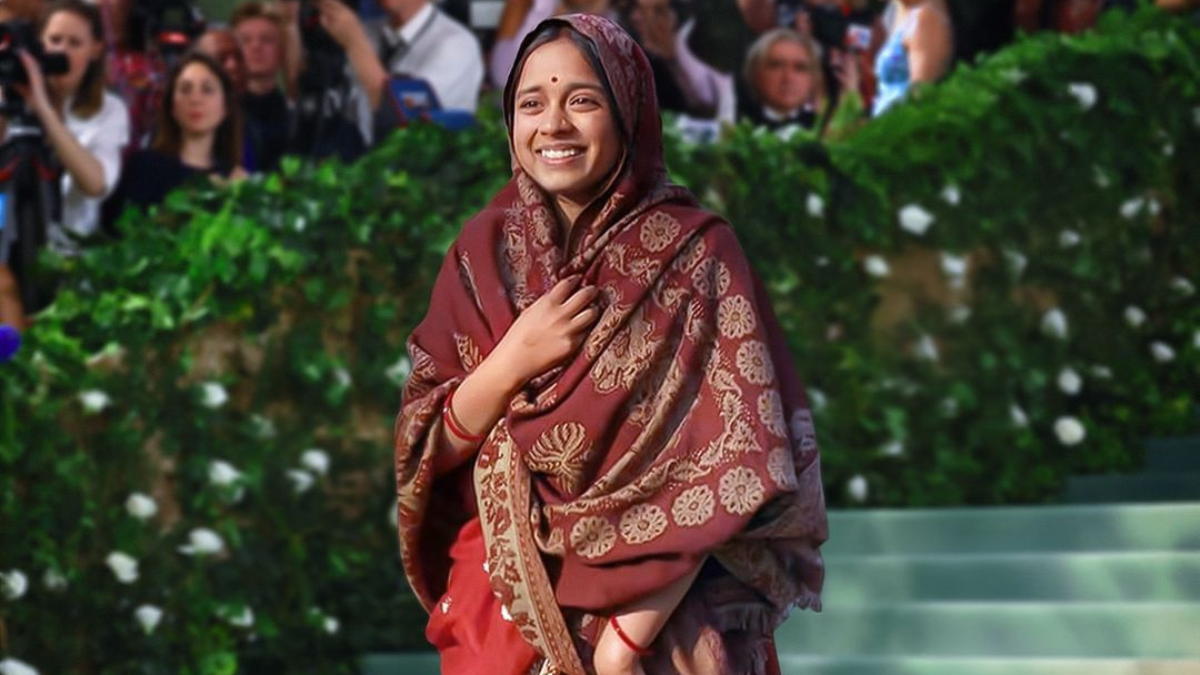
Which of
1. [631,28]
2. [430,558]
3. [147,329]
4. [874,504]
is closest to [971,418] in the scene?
[874,504]

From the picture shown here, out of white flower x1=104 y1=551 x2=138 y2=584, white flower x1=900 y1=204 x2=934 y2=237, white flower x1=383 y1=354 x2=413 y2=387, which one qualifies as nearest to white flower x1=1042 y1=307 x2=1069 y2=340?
white flower x1=900 y1=204 x2=934 y2=237

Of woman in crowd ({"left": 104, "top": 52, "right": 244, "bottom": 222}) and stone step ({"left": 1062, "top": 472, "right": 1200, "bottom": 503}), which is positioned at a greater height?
woman in crowd ({"left": 104, "top": 52, "right": 244, "bottom": 222})

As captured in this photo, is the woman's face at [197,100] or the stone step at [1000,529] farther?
the woman's face at [197,100]

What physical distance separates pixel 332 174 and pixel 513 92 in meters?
3.22

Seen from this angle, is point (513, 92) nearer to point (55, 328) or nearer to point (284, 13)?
point (55, 328)

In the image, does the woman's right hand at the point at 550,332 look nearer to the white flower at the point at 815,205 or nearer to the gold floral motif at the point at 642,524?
the gold floral motif at the point at 642,524

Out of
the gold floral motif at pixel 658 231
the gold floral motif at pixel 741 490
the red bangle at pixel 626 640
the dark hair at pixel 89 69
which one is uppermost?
the gold floral motif at pixel 658 231

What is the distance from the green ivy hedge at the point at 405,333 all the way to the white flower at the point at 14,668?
0.19ft

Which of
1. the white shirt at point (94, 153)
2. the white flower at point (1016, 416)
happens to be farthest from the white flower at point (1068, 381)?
the white shirt at point (94, 153)

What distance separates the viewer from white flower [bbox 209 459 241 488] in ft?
21.0

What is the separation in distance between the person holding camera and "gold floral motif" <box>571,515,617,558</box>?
3.85 metres

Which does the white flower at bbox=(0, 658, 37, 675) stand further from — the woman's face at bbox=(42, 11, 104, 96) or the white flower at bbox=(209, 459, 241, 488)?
the woman's face at bbox=(42, 11, 104, 96)

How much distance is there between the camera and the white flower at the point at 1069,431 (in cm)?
795

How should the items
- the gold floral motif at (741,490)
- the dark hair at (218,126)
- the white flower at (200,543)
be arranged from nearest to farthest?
the gold floral motif at (741,490), the white flower at (200,543), the dark hair at (218,126)
